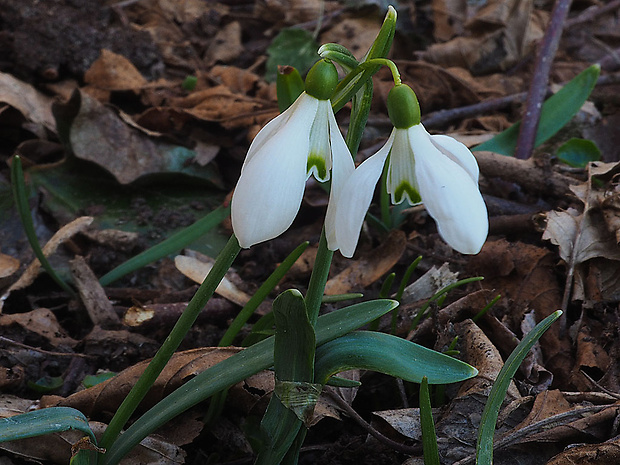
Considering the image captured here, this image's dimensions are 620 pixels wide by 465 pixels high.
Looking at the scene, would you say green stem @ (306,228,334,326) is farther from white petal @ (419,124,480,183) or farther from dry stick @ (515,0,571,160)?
dry stick @ (515,0,571,160)

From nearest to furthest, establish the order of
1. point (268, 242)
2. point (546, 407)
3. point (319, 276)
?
point (319, 276), point (546, 407), point (268, 242)

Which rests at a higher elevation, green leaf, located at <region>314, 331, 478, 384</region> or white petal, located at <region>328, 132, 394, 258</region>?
white petal, located at <region>328, 132, 394, 258</region>

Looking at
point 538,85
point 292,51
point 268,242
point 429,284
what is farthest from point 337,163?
point 292,51

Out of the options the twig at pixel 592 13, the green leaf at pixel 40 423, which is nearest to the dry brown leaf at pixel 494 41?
the twig at pixel 592 13

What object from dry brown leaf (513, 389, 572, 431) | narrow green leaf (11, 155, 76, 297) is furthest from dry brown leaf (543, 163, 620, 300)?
narrow green leaf (11, 155, 76, 297)

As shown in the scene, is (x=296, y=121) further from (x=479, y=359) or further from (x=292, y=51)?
(x=292, y=51)
